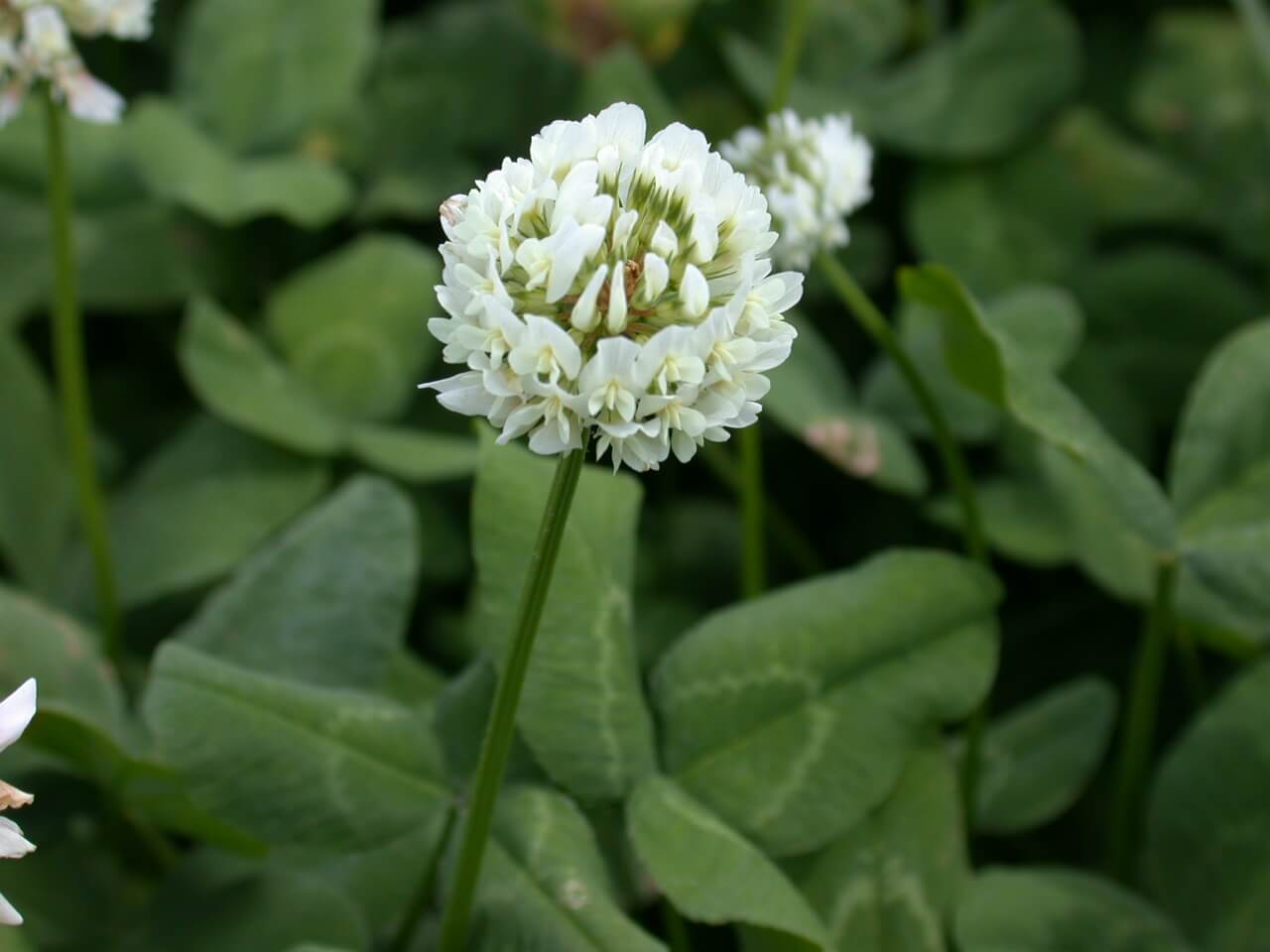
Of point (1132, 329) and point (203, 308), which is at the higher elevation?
point (203, 308)

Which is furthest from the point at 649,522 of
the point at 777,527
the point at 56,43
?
the point at 56,43

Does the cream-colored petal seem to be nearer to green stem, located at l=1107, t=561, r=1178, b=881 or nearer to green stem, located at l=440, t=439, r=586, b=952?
green stem, located at l=440, t=439, r=586, b=952

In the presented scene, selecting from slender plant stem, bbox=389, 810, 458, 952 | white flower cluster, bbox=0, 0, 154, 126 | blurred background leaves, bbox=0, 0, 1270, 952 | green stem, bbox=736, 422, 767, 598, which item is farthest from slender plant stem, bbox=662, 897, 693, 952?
white flower cluster, bbox=0, 0, 154, 126

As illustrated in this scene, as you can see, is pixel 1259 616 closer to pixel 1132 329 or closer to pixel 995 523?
pixel 995 523

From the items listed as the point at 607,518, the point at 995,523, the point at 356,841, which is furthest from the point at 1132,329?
the point at 356,841

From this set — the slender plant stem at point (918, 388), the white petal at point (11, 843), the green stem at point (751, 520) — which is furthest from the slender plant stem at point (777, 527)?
the white petal at point (11, 843)

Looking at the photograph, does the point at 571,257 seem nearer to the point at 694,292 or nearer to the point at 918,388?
the point at 694,292

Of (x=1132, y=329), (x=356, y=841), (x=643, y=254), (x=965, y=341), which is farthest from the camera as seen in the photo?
(x=1132, y=329)

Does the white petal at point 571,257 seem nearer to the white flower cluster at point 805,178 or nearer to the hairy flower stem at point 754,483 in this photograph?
the white flower cluster at point 805,178
